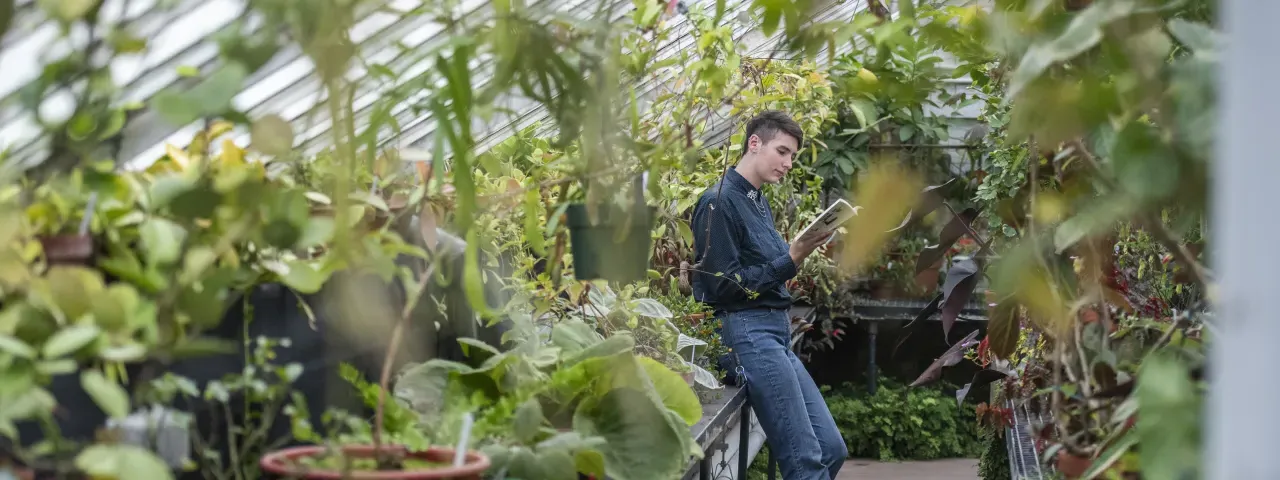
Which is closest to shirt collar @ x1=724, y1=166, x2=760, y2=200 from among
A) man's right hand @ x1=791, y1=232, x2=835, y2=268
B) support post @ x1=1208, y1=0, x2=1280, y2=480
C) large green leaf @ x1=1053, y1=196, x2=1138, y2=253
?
man's right hand @ x1=791, y1=232, x2=835, y2=268

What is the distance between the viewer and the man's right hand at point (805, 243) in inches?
143

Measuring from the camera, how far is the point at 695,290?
400 centimetres

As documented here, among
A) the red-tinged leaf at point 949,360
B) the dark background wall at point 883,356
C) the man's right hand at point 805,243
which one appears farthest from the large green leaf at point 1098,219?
the dark background wall at point 883,356

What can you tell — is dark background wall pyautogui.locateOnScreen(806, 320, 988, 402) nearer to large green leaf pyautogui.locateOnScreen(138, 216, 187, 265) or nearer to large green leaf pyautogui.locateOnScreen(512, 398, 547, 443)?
large green leaf pyautogui.locateOnScreen(512, 398, 547, 443)

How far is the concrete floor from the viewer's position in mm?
6277

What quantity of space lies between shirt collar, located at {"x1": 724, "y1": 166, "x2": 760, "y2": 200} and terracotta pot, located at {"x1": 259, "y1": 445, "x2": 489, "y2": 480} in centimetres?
256

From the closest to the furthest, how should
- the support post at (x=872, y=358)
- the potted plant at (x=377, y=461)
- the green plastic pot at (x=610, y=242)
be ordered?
the potted plant at (x=377, y=461), the green plastic pot at (x=610, y=242), the support post at (x=872, y=358)

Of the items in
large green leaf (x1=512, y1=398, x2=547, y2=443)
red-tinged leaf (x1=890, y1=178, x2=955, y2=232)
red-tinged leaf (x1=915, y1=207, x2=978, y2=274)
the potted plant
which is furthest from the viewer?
red-tinged leaf (x1=890, y1=178, x2=955, y2=232)

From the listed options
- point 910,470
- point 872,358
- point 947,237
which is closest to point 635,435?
point 947,237

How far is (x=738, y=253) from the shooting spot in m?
3.81

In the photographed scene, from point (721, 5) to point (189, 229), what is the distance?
87 cm

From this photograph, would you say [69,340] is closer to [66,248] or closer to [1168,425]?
[66,248]

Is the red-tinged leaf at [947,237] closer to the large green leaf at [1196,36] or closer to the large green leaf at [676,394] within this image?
the large green leaf at [676,394]

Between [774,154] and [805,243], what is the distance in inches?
14.8
